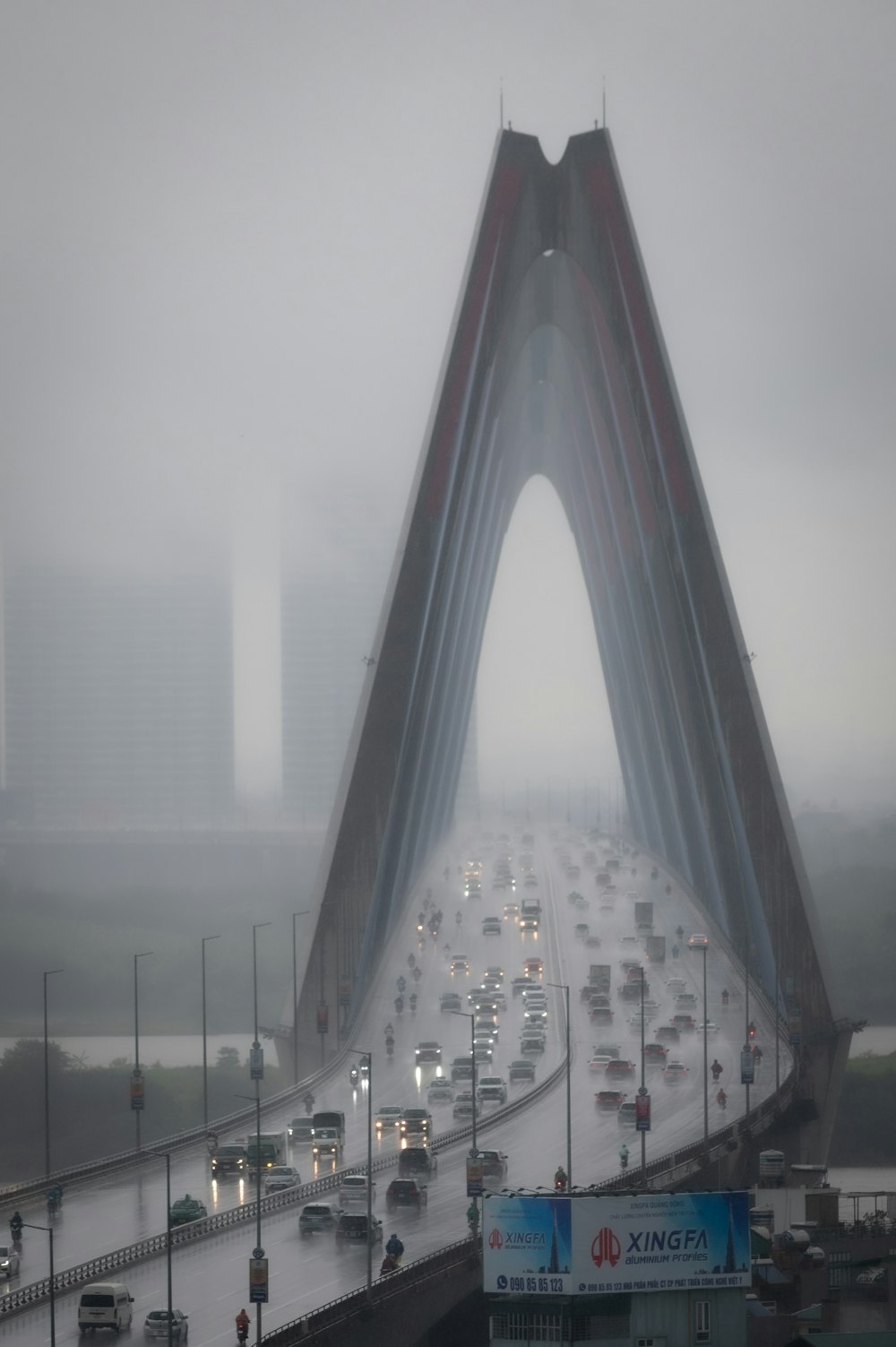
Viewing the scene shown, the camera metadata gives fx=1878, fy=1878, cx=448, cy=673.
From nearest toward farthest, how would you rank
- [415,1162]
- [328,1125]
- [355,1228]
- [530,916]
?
1. [355,1228]
2. [415,1162]
3. [328,1125]
4. [530,916]

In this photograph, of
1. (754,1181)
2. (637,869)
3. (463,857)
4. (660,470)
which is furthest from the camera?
(463,857)

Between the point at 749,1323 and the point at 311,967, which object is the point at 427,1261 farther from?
the point at 311,967

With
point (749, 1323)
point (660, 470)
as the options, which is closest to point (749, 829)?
point (660, 470)

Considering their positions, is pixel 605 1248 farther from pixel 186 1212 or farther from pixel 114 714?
pixel 114 714

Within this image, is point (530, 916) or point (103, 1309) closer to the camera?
point (103, 1309)

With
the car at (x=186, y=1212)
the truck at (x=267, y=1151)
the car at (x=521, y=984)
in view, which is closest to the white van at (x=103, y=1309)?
the car at (x=186, y=1212)

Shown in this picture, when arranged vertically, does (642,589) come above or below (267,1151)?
above

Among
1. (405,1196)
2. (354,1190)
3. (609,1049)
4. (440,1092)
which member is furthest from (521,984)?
(354,1190)
